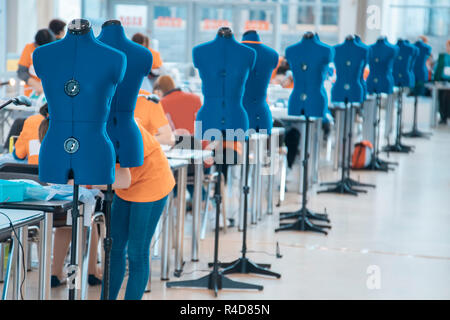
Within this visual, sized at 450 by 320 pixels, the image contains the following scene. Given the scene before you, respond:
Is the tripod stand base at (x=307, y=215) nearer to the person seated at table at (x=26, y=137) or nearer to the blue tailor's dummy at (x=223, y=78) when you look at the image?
the blue tailor's dummy at (x=223, y=78)

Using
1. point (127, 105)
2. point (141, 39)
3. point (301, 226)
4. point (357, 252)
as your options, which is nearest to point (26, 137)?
point (127, 105)

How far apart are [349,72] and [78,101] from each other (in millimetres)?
5012

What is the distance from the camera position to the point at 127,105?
11.5ft

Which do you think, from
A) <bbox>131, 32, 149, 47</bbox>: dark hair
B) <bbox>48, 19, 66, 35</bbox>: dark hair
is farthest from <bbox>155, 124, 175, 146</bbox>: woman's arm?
<bbox>48, 19, 66, 35</bbox>: dark hair

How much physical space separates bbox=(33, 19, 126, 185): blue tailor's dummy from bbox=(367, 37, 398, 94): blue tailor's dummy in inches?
265

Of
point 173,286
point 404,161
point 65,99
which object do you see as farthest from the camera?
point 404,161

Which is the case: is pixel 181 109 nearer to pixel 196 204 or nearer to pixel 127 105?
pixel 196 204

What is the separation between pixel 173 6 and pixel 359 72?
36.7 ft

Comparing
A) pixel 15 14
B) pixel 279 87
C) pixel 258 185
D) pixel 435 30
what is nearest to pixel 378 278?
pixel 258 185

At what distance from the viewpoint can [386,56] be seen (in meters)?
9.33

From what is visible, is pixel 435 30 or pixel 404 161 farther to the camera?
pixel 435 30

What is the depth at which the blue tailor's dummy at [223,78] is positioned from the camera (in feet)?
15.2

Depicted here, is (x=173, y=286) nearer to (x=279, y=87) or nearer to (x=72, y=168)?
(x=72, y=168)

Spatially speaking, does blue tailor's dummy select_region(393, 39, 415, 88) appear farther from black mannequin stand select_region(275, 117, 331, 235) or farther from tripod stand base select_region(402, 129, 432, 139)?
black mannequin stand select_region(275, 117, 331, 235)
